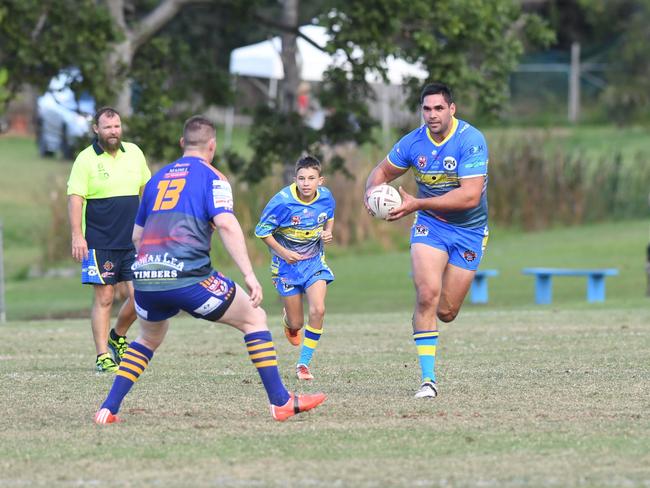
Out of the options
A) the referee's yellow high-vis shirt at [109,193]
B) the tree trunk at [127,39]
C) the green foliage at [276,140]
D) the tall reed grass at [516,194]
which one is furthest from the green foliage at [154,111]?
the referee's yellow high-vis shirt at [109,193]

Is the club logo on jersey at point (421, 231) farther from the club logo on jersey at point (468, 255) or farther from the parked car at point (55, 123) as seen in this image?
the parked car at point (55, 123)

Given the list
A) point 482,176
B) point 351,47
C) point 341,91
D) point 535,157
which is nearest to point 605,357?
point 482,176

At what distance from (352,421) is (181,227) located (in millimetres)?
1580

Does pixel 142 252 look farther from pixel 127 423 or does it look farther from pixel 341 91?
pixel 341 91

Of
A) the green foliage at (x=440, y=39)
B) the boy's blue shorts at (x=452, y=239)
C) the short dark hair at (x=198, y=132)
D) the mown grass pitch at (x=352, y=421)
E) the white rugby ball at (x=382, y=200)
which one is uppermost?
the green foliage at (x=440, y=39)

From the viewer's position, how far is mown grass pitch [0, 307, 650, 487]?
23.2 feet

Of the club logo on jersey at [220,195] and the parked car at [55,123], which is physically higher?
the club logo on jersey at [220,195]

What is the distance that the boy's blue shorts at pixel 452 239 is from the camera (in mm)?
10148

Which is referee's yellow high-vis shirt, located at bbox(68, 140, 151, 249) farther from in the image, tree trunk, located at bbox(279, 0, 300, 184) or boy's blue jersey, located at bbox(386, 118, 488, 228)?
tree trunk, located at bbox(279, 0, 300, 184)

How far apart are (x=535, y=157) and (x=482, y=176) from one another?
77.1ft

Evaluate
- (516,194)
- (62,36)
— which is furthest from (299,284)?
(516,194)

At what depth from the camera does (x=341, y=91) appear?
2184 cm

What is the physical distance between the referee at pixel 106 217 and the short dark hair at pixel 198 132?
10.0ft

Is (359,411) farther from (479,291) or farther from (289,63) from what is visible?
(479,291)
